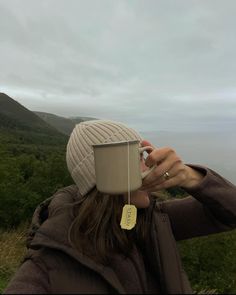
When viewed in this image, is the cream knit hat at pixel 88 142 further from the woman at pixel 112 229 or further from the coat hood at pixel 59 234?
the coat hood at pixel 59 234

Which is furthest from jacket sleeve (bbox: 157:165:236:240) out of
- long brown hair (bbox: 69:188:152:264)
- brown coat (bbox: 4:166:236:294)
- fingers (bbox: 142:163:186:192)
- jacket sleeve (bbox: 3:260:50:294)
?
jacket sleeve (bbox: 3:260:50:294)

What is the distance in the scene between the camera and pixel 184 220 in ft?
7.65

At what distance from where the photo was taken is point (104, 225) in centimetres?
201

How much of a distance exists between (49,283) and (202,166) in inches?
35.7

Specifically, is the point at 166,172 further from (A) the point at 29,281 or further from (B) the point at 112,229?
(A) the point at 29,281

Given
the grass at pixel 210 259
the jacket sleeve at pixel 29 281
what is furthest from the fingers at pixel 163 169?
the grass at pixel 210 259

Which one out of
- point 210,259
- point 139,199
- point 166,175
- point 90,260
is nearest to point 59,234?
point 90,260

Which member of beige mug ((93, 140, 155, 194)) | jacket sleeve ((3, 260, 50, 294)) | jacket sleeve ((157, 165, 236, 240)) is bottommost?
jacket sleeve ((3, 260, 50, 294))

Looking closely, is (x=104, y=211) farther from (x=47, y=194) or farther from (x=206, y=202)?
(x=47, y=194)

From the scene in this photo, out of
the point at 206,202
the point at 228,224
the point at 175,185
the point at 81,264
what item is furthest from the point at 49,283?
the point at 228,224

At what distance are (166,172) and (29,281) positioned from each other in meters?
0.74

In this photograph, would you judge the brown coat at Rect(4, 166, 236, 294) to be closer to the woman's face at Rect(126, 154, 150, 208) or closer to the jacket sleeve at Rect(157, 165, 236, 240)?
the jacket sleeve at Rect(157, 165, 236, 240)

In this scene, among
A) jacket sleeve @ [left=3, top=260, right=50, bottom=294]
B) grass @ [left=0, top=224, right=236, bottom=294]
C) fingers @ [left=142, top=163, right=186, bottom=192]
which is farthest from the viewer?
grass @ [left=0, top=224, right=236, bottom=294]

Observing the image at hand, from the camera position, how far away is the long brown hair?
1960 mm
